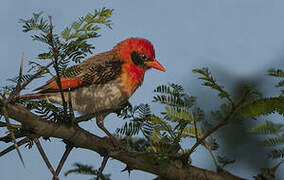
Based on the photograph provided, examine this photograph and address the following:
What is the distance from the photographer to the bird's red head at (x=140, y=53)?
5.41 meters

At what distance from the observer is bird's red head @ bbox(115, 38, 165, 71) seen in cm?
541

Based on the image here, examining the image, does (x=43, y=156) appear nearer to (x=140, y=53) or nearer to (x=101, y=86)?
(x=101, y=86)

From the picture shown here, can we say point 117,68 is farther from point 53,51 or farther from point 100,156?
point 53,51

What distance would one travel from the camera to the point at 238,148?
3158 millimetres

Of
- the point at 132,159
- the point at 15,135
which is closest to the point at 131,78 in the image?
the point at 132,159

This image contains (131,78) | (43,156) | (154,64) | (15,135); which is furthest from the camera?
(154,64)

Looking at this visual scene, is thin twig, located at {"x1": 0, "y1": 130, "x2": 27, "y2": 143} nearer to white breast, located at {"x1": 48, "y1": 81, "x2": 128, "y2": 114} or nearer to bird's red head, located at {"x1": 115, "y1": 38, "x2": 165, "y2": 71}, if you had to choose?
white breast, located at {"x1": 48, "y1": 81, "x2": 128, "y2": 114}

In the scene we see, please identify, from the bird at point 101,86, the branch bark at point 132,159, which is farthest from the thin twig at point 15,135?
the bird at point 101,86

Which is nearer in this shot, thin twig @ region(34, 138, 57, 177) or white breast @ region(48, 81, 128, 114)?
thin twig @ region(34, 138, 57, 177)

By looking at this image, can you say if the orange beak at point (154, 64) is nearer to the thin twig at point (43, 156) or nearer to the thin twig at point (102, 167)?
the thin twig at point (102, 167)

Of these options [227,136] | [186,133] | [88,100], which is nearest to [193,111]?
[186,133]

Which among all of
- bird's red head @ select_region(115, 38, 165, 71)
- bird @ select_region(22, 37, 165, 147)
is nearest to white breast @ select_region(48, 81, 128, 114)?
bird @ select_region(22, 37, 165, 147)

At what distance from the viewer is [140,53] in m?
5.46

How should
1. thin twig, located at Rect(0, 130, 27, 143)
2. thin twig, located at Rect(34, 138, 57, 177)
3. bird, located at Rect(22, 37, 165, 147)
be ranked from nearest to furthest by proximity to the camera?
thin twig, located at Rect(34, 138, 57, 177) < thin twig, located at Rect(0, 130, 27, 143) < bird, located at Rect(22, 37, 165, 147)
